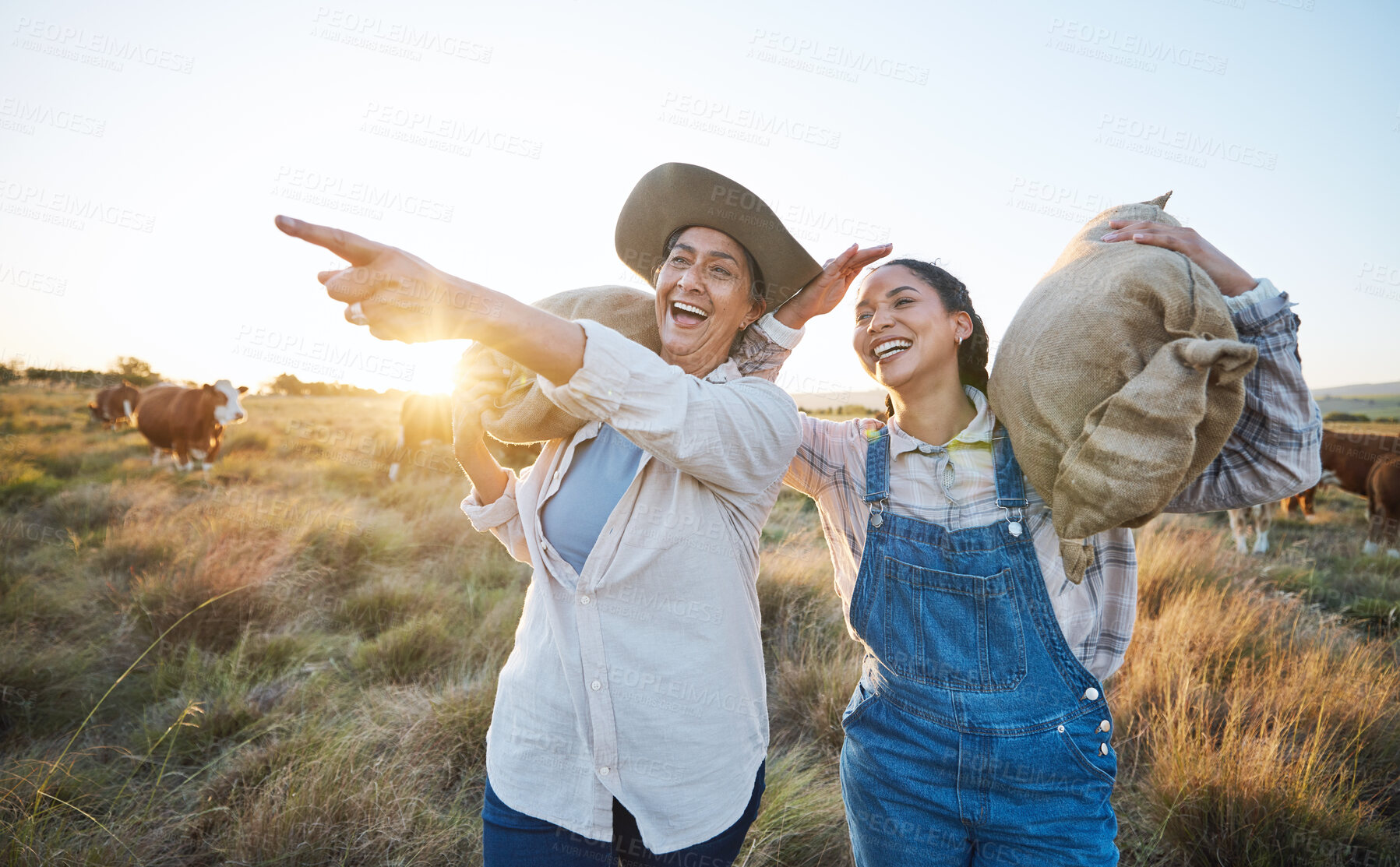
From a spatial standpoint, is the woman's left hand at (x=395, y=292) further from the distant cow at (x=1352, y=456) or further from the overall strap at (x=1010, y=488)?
the distant cow at (x=1352, y=456)

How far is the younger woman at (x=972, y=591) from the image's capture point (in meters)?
1.53

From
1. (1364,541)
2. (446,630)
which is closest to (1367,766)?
(446,630)

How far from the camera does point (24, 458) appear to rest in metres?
11.8

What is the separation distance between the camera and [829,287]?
192cm

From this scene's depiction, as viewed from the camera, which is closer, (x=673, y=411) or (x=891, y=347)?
(x=673, y=411)

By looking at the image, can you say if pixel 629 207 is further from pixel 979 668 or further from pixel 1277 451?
pixel 1277 451

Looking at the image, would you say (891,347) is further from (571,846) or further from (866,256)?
(571,846)

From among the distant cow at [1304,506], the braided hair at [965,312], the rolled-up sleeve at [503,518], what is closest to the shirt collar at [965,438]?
the braided hair at [965,312]

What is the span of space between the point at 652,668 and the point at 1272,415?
1.65 meters

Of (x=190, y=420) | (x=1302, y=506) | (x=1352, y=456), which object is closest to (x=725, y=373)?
(x=190, y=420)

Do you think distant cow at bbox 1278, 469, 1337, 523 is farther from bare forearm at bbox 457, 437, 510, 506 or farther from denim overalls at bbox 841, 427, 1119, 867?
bare forearm at bbox 457, 437, 510, 506

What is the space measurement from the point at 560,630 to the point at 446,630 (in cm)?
380

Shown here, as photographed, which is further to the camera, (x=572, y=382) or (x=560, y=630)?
(x=560, y=630)

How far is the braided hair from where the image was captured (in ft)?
6.68
